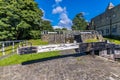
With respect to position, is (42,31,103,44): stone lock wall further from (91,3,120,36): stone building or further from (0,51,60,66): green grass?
(0,51,60,66): green grass

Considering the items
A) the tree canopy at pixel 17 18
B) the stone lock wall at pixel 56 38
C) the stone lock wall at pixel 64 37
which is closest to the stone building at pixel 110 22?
the stone lock wall at pixel 64 37

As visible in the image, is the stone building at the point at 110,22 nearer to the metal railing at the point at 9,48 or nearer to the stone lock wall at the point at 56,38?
the stone lock wall at the point at 56,38

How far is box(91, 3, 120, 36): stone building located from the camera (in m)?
32.2

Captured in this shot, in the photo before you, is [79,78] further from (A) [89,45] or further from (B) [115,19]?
(B) [115,19]

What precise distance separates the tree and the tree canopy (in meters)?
33.5

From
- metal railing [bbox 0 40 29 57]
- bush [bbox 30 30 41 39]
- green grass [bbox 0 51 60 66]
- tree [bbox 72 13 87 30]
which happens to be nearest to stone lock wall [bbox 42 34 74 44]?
bush [bbox 30 30 41 39]

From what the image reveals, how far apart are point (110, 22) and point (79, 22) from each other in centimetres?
2442

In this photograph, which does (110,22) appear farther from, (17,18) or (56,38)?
(17,18)

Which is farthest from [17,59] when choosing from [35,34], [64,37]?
[64,37]

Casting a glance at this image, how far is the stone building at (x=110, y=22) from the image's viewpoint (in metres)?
32.2

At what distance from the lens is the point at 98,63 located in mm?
7512

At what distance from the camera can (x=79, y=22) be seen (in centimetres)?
5934

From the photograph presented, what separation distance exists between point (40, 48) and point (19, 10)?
1720 centimetres

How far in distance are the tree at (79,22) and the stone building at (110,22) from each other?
628 inches
